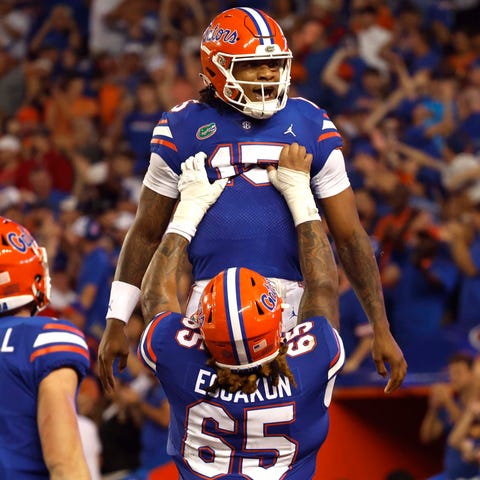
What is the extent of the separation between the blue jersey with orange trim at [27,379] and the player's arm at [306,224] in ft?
3.39

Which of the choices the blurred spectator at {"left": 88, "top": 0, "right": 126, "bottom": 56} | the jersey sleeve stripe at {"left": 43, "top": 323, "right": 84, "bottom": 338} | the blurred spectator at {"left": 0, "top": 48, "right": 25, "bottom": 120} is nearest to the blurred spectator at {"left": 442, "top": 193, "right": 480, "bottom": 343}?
the jersey sleeve stripe at {"left": 43, "top": 323, "right": 84, "bottom": 338}

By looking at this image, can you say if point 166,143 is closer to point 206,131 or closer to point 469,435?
point 206,131

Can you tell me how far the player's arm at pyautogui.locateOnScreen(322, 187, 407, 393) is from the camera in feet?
15.6

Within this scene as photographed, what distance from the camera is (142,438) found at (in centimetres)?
899

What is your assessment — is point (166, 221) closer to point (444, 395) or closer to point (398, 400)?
point (444, 395)

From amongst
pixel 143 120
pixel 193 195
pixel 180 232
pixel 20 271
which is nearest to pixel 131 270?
pixel 180 232

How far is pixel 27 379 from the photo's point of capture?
383 centimetres

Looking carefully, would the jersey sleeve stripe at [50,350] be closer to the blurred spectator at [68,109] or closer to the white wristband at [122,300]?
the white wristband at [122,300]

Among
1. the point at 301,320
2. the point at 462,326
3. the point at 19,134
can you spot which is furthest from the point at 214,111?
the point at 19,134

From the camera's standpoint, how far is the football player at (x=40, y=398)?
3.73m

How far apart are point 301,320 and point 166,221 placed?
2.66ft

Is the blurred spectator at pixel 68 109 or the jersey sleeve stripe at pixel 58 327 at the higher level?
the jersey sleeve stripe at pixel 58 327

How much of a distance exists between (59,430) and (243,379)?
27.2 inches

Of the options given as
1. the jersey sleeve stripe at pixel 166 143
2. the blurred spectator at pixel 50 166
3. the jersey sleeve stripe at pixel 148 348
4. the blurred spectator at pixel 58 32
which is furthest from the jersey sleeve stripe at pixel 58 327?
the blurred spectator at pixel 58 32
